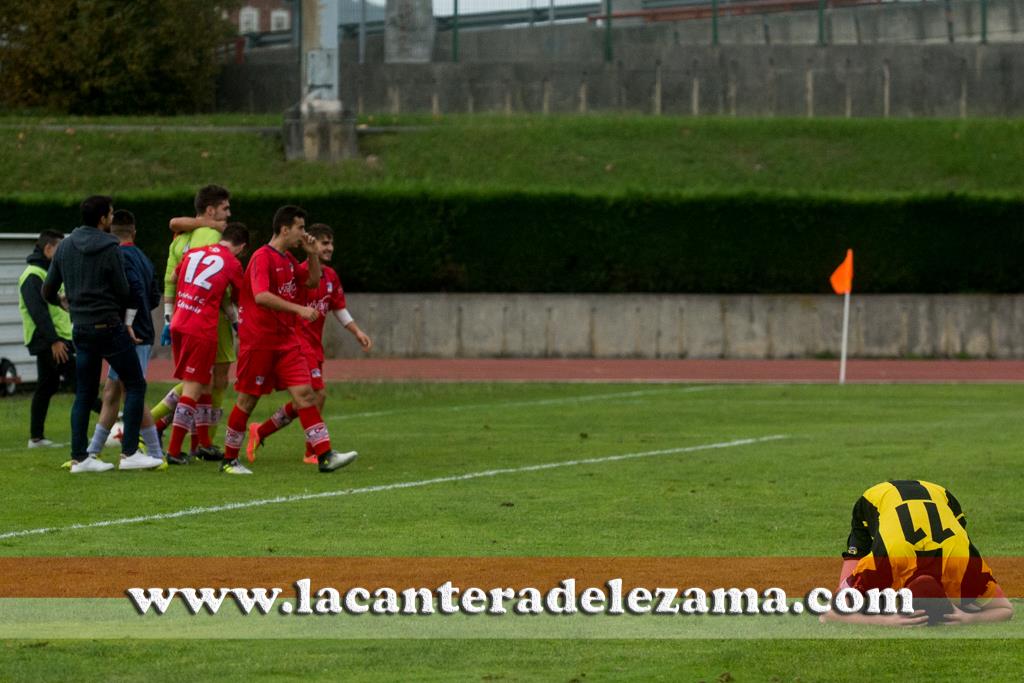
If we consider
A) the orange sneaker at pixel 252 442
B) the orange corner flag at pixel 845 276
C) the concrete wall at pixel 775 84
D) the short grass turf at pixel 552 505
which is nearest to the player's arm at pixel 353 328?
the short grass turf at pixel 552 505

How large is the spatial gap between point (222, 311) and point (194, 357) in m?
0.65

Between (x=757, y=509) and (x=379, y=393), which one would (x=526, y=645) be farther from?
(x=379, y=393)

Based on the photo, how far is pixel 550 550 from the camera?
9.27 metres

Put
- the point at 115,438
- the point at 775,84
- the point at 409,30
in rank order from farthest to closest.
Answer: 1. the point at 409,30
2. the point at 775,84
3. the point at 115,438

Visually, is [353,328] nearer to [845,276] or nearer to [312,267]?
[312,267]

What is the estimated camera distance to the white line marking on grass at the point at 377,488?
404 inches

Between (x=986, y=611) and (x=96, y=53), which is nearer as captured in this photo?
(x=986, y=611)

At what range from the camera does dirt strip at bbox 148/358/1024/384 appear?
2725 cm

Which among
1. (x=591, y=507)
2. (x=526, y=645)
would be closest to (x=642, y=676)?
(x=526, y=645)

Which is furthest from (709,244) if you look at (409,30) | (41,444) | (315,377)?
(315,377)

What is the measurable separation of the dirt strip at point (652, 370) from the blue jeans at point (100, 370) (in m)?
12.6

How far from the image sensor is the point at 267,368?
43.4ft

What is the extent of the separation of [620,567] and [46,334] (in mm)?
8501

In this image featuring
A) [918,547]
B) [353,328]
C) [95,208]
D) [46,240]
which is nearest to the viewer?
[918,547]
